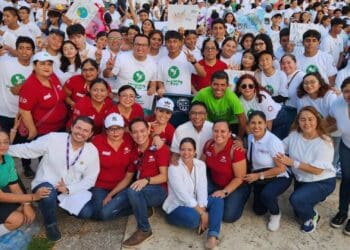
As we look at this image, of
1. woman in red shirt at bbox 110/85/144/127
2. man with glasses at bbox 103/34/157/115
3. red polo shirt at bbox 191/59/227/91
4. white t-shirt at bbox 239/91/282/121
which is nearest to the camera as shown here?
woman in red shirt at bbox 110/85/144/127

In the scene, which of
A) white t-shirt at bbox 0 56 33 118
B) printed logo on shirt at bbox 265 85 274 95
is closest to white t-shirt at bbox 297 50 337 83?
printed logo on shirt at bbox 265 85 274 95

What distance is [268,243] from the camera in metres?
4.23

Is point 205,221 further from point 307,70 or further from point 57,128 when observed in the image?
point 307,70

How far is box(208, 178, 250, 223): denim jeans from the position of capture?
4566 millimetres

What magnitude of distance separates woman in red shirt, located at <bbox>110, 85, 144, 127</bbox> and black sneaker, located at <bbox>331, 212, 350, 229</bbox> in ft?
8.66

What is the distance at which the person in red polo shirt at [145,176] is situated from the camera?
14.0 ft

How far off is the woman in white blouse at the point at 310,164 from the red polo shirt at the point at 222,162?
499mm

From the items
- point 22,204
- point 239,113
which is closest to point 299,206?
point 239,113

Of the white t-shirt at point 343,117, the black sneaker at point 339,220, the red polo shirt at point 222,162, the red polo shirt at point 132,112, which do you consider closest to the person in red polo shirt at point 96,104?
the red polo shirt at point 132,112

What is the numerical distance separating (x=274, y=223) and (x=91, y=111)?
2601 millimetres

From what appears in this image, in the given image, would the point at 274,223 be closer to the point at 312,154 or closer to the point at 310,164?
the point at 310,164

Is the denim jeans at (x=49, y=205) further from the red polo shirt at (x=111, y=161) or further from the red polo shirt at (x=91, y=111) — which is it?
the red polo shirt at (x=91, y=111)

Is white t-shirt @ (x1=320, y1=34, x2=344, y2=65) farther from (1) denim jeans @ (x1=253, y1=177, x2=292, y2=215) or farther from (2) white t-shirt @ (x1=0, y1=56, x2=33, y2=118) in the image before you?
(2) white t-shirt @ (x1=0, y1=56, x2=33, y2=118)

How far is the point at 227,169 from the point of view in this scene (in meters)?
4.57
